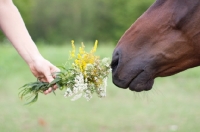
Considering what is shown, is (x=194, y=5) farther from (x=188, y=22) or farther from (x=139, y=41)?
(x=139, y=41)

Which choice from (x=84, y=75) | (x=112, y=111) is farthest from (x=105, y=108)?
(x=84, y=75)

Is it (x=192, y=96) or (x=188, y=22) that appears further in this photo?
(x=192, y=96)

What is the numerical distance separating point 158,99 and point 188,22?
17.9 ft

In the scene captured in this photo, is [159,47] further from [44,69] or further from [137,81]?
[44,69]

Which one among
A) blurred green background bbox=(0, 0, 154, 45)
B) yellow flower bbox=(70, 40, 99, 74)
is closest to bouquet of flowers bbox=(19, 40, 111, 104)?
yellow flower bbox=(70, 40, 99, 74)

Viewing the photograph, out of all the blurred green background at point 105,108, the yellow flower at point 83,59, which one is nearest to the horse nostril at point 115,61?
the yellow flower at point 83,59

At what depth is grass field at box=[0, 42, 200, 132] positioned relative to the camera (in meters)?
6.62

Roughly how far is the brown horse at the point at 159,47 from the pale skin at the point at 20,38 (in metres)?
0.49

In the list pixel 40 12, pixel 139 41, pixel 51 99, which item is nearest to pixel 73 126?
pixel 51 99

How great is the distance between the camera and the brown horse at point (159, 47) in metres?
3.10

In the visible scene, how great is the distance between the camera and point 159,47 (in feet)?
10.3

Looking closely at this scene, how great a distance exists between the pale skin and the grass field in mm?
2296

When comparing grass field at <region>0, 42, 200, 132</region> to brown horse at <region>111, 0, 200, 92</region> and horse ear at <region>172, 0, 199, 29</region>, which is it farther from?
horse ear at <region>172, 0, 199, 29</region>

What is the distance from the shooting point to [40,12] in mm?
47688
